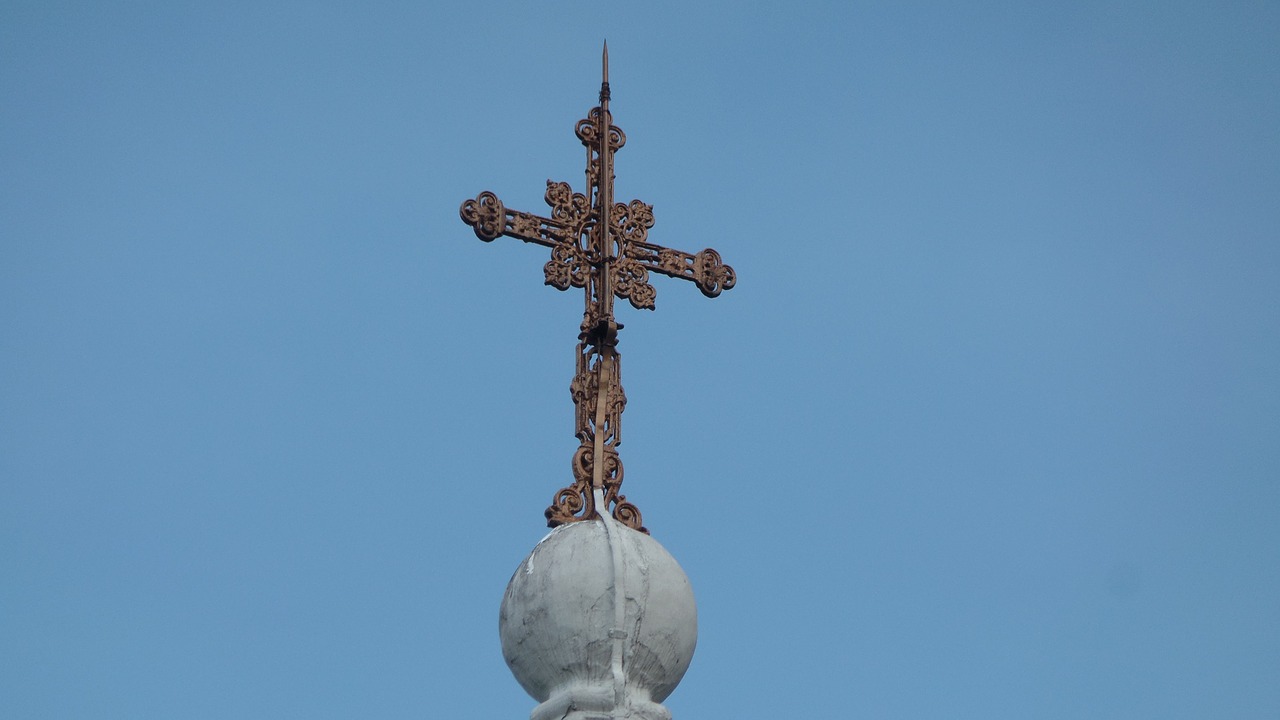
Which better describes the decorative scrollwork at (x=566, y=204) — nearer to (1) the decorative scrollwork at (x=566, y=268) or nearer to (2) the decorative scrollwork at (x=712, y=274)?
(1) the decorative scrollwork at (x=566, y=268)

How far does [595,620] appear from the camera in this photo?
12461mm

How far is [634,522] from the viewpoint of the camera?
1330 centimetres

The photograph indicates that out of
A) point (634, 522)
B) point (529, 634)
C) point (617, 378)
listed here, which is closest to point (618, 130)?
point (617, 378)

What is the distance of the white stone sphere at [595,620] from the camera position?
1247 cm

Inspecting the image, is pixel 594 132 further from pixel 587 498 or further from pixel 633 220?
pixel 587 498

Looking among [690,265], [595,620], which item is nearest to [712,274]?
[690,265]

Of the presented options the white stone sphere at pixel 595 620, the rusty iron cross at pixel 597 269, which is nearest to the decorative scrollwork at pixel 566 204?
the rusty iron cross at pixel 597 269

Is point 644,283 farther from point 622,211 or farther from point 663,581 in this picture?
point 663,581

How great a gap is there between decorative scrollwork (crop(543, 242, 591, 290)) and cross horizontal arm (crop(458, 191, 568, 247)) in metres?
0.07

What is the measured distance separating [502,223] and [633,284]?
3.07 feet

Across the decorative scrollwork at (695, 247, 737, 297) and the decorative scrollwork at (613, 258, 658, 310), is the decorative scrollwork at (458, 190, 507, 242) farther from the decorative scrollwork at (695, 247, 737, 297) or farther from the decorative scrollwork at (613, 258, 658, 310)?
the decorative scrollwork at (695, 247, 737, 297)

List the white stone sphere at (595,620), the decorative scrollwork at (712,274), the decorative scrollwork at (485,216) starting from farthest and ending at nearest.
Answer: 1. the decorative scrollwork at (712,274)
2. the decorative scrollwork at (485,216)
3. the white stone sphere at (595,620)

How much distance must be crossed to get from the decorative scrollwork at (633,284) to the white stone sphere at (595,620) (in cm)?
183

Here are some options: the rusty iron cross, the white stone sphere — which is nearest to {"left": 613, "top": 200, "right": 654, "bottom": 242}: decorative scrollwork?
the rusty iron cross
